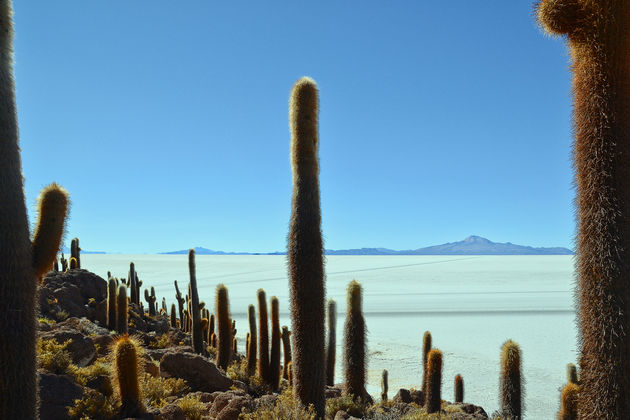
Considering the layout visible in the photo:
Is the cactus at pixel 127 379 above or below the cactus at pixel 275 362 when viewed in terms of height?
above

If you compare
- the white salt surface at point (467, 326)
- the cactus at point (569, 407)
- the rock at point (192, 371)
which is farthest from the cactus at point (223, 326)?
the cactus at point (569, 407)

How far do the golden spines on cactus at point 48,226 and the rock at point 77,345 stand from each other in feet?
15.9

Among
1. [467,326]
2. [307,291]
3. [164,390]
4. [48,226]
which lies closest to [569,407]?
[307,291]

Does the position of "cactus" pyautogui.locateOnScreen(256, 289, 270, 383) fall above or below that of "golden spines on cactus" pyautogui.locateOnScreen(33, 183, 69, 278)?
below

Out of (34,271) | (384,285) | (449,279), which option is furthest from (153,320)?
(449,279)

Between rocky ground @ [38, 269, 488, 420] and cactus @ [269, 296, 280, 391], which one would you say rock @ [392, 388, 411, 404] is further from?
cactus @ [269, 296, 280, 391]

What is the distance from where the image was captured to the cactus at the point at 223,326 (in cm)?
1564

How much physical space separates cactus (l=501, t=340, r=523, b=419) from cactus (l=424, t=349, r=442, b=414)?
1.45 meters

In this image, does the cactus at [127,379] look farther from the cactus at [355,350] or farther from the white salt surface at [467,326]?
the white salt surface at [467,326]

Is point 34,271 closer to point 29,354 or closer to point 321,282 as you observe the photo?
point 29,354

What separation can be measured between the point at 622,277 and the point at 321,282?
16.0ft

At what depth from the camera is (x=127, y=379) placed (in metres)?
8.39

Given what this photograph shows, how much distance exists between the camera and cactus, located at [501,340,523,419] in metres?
11.2

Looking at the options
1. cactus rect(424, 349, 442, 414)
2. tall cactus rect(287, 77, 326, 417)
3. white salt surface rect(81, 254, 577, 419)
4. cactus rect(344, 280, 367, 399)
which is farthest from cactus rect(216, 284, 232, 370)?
tall cactus rect(287, 77, 326, 417)
